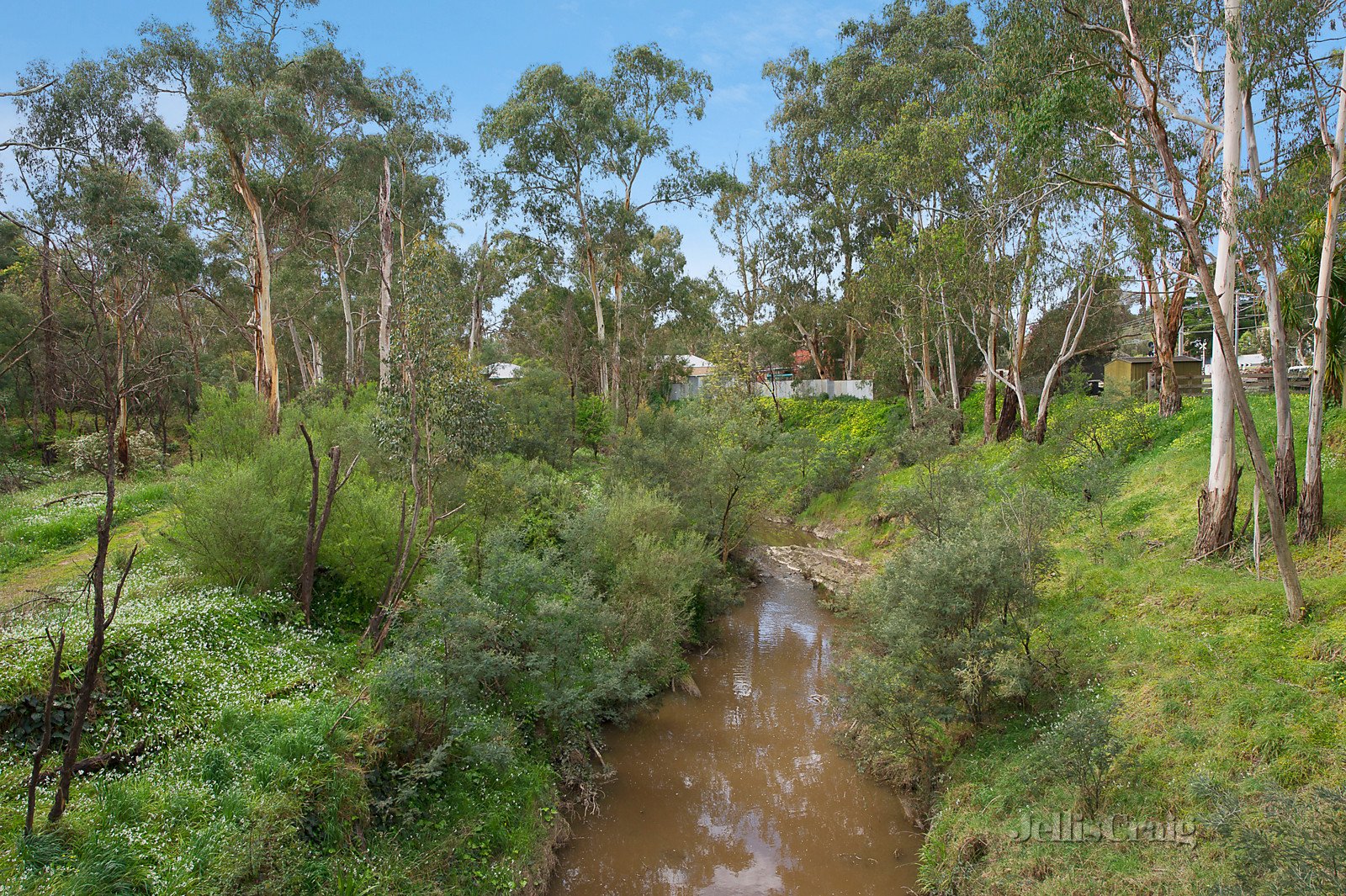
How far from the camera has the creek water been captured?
924cm

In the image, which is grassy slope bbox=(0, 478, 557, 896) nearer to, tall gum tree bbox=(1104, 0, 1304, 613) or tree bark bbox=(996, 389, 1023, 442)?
tall gum tree bbox=(1104, 0, 1304, 613)

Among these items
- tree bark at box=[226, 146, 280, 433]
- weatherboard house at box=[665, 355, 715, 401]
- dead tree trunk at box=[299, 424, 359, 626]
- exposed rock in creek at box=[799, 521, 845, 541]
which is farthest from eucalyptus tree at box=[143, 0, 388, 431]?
weatherboard house at box=[665, 355, 715, 401]

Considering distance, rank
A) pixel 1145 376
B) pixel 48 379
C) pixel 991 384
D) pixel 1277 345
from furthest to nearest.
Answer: pixel 1145 376 < pixel 48 379 < pixel 991 384 < pixel 1277 345

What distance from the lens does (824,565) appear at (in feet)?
73.4

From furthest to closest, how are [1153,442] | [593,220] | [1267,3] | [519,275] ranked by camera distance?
[519,275], [593,220], [1153,442], [1267,3]

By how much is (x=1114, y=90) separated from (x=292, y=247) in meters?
25.0

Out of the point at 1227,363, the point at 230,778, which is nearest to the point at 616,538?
the point at 230,778

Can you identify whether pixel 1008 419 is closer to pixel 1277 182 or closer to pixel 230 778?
pixel 1277 182

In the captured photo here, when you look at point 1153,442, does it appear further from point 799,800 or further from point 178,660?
point 178,660

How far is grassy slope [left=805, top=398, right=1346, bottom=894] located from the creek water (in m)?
1.05

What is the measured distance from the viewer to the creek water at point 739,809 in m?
9.24

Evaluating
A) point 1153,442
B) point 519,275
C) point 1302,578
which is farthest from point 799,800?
point 519,275

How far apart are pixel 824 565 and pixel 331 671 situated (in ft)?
50.9

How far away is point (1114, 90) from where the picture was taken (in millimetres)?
11516
